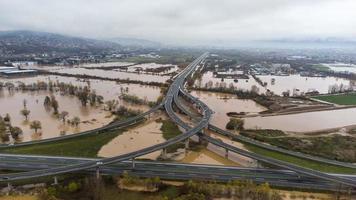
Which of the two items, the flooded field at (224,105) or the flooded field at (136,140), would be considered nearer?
the flooded field at (136,140)

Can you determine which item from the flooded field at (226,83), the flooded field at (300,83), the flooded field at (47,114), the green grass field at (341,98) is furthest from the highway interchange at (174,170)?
the flooded field at (226,83)

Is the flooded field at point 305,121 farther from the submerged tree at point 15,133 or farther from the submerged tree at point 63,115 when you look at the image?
the submerged tree at point 15,133

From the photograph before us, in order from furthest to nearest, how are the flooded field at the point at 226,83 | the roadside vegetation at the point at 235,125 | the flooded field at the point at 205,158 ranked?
the flooded field at the point at 226,83 < the roadside vegetation at the point at 235,125 < the flooded field at the point at 205,158

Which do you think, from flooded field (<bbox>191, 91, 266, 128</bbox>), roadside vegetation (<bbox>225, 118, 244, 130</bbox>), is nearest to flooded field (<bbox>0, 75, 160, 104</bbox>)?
flooded field (<bbox>191, 91, 266, 128</bbox>)

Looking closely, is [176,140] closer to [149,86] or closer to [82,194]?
[82,194]

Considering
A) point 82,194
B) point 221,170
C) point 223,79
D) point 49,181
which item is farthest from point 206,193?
point 223,79

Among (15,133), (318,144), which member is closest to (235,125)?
(318,144)
